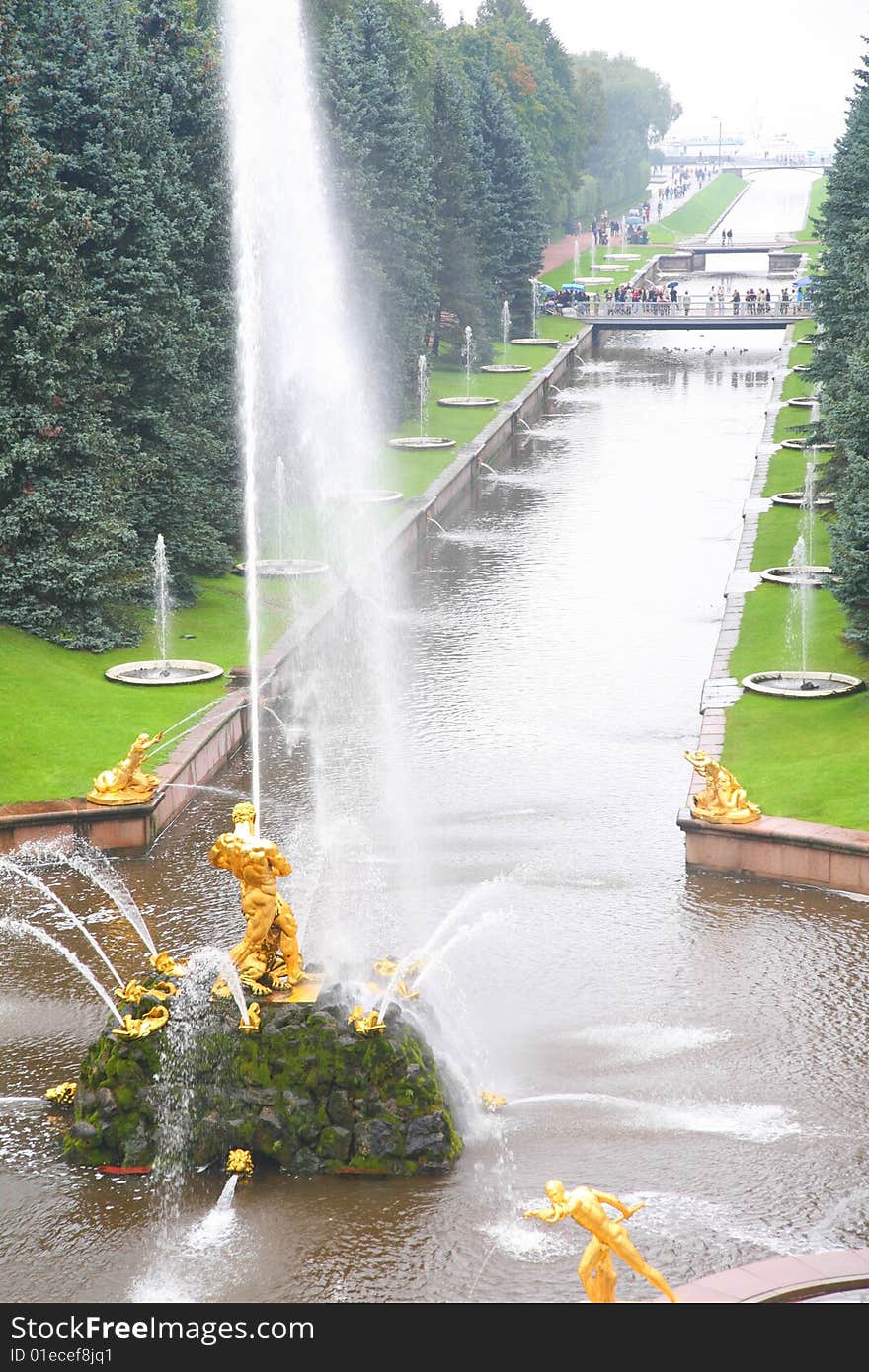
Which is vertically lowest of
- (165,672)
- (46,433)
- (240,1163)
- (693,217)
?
(240,1163)

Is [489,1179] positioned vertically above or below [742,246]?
below

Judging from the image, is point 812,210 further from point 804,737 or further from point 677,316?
point 804,737

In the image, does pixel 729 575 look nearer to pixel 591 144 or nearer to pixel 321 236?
pixel 321 236

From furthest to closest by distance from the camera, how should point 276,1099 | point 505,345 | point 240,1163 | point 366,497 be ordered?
point 505,345
point 366,497
point 276,1099
point 240,1163

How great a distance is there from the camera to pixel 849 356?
31.1 m

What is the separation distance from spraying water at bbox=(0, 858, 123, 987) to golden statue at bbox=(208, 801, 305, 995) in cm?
324

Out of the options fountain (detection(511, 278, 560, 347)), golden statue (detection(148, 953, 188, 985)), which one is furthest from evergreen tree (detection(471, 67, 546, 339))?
golden statue (detection(148, 953, 188, 985))

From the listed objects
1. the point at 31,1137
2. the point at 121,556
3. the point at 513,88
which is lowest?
the point at 31,1137

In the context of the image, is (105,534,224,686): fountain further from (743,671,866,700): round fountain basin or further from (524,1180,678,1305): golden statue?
(524,1180,678,1305): golden statue

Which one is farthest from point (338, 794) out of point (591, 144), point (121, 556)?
point (591, 144)

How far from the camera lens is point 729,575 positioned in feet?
127

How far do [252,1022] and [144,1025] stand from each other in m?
0.92

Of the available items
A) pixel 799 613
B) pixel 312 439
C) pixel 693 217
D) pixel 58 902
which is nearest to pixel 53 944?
pixel 58 902

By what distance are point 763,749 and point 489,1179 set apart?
11.5 meters
